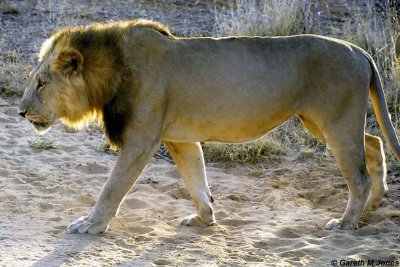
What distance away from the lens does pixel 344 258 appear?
4805 millimetres

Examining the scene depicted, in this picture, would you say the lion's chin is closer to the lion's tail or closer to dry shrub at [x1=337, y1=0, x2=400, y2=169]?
the lion's tail

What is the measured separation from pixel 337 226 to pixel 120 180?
1428mm

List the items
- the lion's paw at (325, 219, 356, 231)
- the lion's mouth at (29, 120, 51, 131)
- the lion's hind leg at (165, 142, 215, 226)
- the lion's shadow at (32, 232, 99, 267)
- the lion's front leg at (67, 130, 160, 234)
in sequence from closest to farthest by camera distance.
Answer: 1. the lion's shadow at (32, 232, 99, 267)
2. the lion's front leg at (67, 130, 160, 234)
3. the lion's mouth at (29, 120, 51, 131)
4. the lion's paw at (325, 219, 356, 231)
5. the lion's hind leg at (165, 142, 215, 226)

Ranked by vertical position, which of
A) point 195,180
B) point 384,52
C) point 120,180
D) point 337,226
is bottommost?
point 337,226

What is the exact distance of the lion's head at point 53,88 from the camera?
5.21 meters

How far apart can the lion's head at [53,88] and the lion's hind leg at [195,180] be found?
0.79m

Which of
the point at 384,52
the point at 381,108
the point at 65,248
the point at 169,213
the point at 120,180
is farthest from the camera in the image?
the point at 384,52

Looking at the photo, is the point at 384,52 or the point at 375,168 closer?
the point at 375,168

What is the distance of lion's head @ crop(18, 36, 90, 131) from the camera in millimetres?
5207

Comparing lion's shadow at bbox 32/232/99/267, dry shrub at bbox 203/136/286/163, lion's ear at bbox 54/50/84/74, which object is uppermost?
lion's ear at bbox 54/50/84/74

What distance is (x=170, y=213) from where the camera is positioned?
5.88m

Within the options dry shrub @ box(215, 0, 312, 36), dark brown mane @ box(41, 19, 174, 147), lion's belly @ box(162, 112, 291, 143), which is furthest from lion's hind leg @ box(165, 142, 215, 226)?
dry shrub @ box(215, 0, 312, 36)

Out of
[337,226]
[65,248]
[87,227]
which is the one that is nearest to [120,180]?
[87,227]

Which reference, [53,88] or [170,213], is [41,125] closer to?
[53,88]
